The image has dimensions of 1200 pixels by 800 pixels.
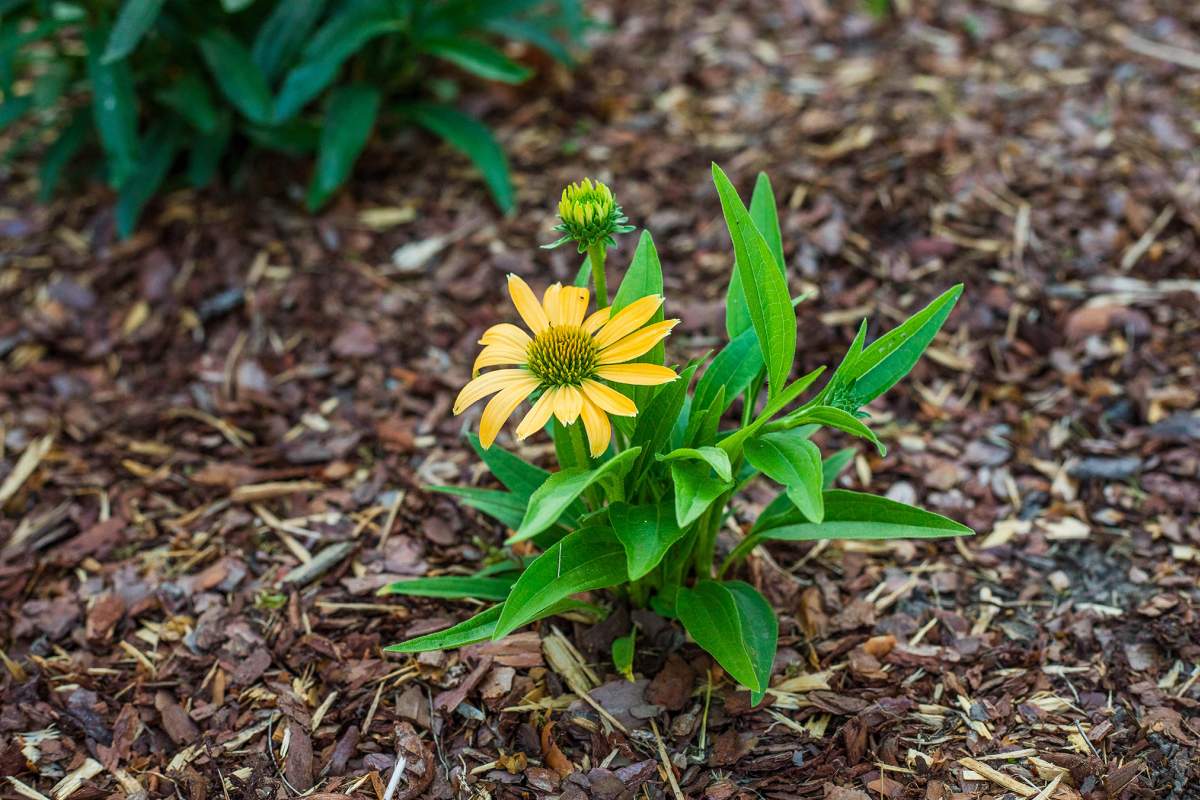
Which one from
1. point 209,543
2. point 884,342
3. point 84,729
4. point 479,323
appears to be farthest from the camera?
point 479,323

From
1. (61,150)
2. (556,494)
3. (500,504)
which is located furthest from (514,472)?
(61,150)

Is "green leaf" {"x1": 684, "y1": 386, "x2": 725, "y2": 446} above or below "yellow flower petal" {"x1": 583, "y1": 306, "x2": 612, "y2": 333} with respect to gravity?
below

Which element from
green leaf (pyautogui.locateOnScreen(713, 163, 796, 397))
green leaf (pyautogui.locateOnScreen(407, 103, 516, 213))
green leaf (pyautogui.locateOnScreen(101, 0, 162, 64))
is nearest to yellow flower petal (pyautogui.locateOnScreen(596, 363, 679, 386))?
green leaf (pyautogui.locateOnScreen(713, 163, 796, 397))

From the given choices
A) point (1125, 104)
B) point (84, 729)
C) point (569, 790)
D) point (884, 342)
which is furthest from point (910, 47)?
point (84, 729)

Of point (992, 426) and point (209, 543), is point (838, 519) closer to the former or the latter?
point (992, 426)

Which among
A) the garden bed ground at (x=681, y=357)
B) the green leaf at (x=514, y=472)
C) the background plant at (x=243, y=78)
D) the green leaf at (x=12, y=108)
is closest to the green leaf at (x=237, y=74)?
the background plant at (x=243, y=78)

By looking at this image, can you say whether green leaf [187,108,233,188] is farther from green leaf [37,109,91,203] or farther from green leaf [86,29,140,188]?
green leaf [37,109,91,203]

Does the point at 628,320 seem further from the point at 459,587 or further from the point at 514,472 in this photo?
the point at 459,587

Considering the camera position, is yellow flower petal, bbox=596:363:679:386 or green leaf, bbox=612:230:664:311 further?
green leaf, bbox=612:230:664:311
